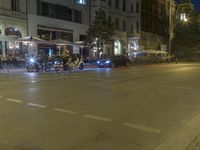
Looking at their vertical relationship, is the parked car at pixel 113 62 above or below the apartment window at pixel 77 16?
below

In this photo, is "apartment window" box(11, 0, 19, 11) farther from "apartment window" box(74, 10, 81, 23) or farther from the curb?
the curb

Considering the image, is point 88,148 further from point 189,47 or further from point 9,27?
point 189,47

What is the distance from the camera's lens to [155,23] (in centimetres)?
A: 7125

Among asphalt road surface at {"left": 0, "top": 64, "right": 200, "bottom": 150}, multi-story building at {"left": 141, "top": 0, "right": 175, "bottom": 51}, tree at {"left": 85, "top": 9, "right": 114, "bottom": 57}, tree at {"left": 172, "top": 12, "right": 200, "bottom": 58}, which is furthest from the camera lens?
tree at {"left": 172, "top": 12, "right": 200, "bottom": 58}

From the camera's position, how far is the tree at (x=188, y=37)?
6975cm

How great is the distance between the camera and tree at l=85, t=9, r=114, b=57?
43.1 m

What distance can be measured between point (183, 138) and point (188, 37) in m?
65.7

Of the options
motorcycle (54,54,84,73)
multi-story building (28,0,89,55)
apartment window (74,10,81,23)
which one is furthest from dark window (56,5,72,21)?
motorcycle (54,54,84,73)

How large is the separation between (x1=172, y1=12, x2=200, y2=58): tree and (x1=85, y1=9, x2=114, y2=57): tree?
2959cm

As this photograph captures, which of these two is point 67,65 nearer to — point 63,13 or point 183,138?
point 63,13

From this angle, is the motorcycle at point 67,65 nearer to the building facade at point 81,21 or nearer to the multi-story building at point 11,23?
the multi-story building at point 11,23

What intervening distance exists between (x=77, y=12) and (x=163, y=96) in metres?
35.0

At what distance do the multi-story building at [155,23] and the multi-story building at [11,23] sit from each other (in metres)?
31.1

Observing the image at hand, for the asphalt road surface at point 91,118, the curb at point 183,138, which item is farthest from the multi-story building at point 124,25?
the curb at point 183,138
